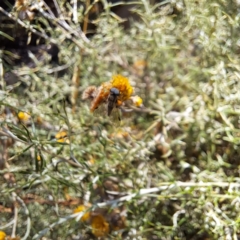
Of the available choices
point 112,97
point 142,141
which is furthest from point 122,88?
point 142,141

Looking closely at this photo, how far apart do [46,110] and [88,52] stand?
30cm

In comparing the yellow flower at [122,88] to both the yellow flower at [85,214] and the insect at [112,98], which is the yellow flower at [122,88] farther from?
the yellow flower at [85,214]

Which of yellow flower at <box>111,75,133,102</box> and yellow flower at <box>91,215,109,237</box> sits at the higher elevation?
yellow flower at <box>111,75,133,102</box>

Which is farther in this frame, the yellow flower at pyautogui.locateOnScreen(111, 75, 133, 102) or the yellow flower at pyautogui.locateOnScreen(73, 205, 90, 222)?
the yellow flower at pyautogui.locateOnScreen(73, 205, 90, 222)

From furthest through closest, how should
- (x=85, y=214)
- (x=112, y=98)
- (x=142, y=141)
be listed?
(x=142, y=141), (x=85, y=214), (x=112, y=98)

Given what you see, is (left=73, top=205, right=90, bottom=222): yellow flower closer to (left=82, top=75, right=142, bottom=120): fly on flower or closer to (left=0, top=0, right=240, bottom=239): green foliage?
(left=0, top=0, right=240, bottom=239): green foliage

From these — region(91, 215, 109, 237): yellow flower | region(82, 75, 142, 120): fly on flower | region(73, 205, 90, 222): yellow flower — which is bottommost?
region(91, 215, 109, 237): yellow flower

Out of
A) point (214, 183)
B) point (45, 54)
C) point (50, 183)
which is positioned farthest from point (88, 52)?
point (214, 183)

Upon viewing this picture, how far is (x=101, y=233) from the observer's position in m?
1.54

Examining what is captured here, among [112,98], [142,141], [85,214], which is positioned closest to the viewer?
[112,98]

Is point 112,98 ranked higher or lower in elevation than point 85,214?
higher

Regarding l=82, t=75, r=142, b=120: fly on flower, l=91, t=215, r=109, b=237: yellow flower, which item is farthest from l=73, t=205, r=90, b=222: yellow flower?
l=82, t=75, r=142, b=120: fly on flower

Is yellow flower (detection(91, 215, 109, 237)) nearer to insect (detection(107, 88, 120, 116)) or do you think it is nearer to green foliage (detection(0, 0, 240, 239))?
green foliage (detection(0, 0, 240, 239))

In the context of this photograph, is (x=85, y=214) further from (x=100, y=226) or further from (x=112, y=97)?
(x=112, y=97)
